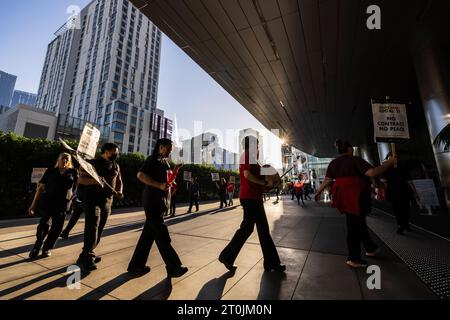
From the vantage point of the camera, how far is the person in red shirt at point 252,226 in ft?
9.21

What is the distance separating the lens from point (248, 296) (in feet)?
7.08

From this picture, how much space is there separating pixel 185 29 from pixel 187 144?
287ft

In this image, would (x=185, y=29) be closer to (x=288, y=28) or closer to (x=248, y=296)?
(x=288, y=28)

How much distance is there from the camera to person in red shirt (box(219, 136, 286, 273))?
2.81m

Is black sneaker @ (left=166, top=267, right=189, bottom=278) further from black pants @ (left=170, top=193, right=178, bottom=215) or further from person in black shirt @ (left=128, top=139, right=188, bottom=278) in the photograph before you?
black pants @ (left=170, top=193, right=178, bottom=215)

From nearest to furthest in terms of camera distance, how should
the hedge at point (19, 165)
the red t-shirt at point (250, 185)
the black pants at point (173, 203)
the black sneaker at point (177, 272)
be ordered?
the black sneaker at point (177, 272)
the red t-shirt at point (250, 185)
the hedge at point (19, 165)
the black pants at point (173, 203)

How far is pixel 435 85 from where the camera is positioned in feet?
19.6

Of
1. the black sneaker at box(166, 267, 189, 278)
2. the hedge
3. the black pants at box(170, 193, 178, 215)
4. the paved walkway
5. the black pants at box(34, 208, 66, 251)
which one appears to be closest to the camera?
the paved walkway

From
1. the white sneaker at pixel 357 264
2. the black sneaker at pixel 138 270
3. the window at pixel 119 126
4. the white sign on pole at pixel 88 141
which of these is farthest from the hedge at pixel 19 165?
the window at pixel 119 126

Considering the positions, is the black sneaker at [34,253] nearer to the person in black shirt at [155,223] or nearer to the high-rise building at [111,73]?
the person in black shirt at [155,223]

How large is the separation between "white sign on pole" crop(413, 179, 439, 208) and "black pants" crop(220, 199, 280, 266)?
28.2 feet

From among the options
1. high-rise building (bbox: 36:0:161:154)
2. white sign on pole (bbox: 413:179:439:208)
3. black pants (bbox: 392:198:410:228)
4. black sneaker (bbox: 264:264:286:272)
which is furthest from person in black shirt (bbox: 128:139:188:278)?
high-rise building (bbox: 36:0:161:154)

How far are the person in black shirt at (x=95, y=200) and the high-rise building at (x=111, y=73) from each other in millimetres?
68876
